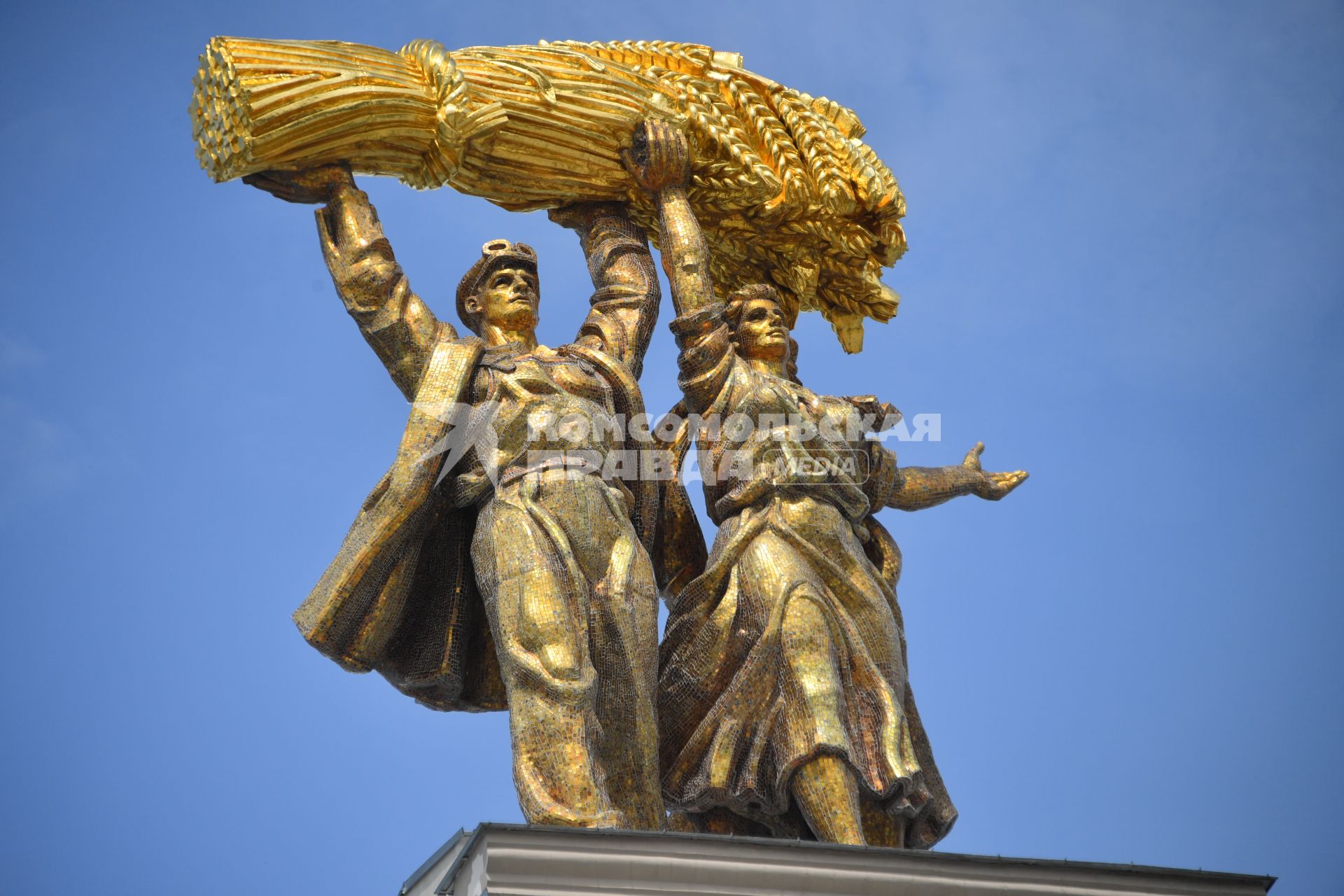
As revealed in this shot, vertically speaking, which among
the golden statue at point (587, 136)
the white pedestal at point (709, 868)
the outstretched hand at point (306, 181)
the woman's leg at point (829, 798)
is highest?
the golden statue at point (587, 136)

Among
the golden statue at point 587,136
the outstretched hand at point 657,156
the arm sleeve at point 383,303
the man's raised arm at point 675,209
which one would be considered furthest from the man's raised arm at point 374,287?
the outstretched hand at point 657,156

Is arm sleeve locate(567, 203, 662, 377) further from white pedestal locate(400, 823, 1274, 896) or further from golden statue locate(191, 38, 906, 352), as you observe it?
white pedestal locate(400, 823, 1274, 896)

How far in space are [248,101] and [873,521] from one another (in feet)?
10.2

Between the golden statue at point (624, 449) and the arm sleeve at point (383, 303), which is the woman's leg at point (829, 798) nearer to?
the golden statue at point (624, 449)

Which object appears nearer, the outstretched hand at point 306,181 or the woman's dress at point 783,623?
the woman's dress at point 783,623

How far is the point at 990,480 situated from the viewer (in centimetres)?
873

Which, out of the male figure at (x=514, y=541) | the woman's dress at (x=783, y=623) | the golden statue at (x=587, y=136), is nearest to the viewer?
the male figure at (x=514, y=541)

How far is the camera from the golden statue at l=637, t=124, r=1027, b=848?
288 inches

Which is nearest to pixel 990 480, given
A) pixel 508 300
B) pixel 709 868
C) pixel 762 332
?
pixel 762 332

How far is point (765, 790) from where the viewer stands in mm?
7352

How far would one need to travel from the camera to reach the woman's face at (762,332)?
8.45 m

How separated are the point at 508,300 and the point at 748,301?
3.48 ft

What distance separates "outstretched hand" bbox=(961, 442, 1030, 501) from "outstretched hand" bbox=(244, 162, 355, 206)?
9.69ft

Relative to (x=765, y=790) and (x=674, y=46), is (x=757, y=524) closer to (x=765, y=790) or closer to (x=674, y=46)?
(x=765, y=790)
